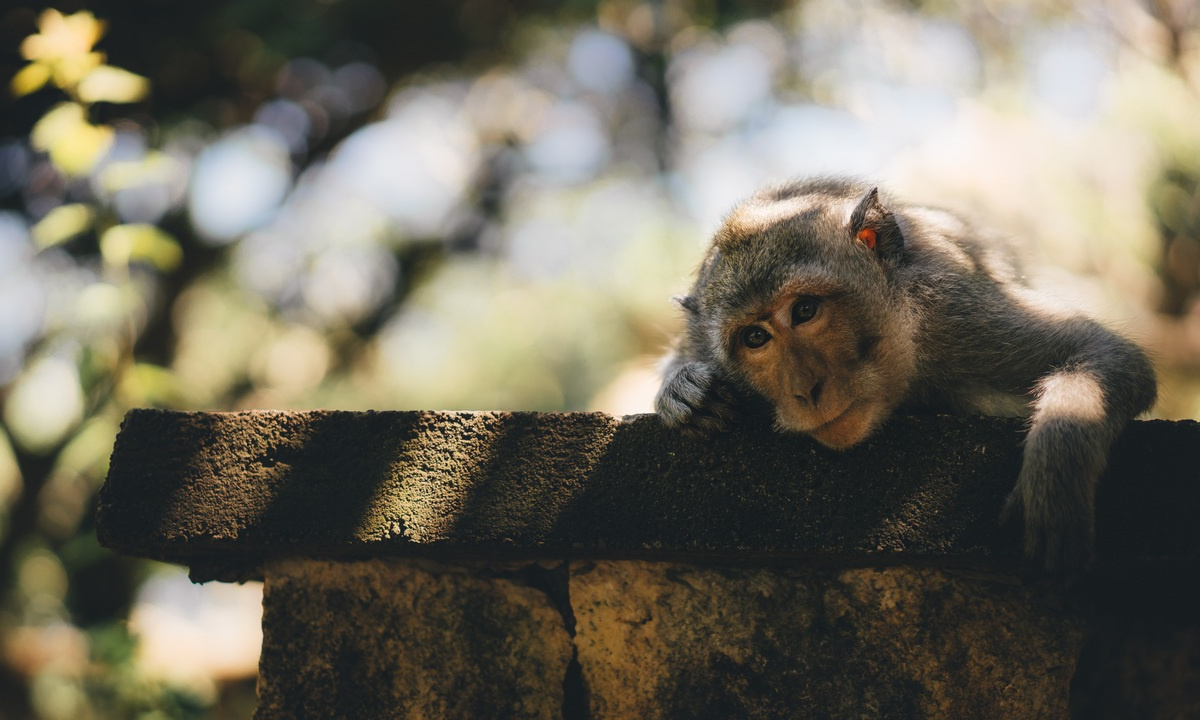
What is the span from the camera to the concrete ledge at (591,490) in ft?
6.34

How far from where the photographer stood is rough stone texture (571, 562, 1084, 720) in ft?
6.65

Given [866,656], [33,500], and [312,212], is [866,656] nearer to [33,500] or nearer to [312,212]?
[33,500]

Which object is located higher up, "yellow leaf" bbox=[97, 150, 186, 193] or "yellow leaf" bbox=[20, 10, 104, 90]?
"yellow leaf" bbox=[20, 10, 104, 90]

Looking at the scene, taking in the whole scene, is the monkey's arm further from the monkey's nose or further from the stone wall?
the monkey's nose

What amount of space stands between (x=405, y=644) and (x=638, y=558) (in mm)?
565

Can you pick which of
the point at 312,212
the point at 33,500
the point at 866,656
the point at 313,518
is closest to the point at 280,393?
the point at 312,212

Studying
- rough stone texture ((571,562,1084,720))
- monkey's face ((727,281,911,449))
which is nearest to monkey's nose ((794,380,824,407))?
monkey's face ((727,281,911,449))

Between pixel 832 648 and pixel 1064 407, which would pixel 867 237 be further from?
pixel 832 648

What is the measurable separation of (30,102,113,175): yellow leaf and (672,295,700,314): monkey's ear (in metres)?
2.08

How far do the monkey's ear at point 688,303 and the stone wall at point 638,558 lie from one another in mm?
786

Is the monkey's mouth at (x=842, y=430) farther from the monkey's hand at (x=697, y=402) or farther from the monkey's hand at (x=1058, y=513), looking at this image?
the monkey's hand at (x=1058, y=513)

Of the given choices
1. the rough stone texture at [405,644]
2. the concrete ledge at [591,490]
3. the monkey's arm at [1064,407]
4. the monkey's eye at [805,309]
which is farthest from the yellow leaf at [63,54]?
the monkey's arm at [1064,407]

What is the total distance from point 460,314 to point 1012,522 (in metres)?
6.60

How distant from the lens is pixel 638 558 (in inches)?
84.0
